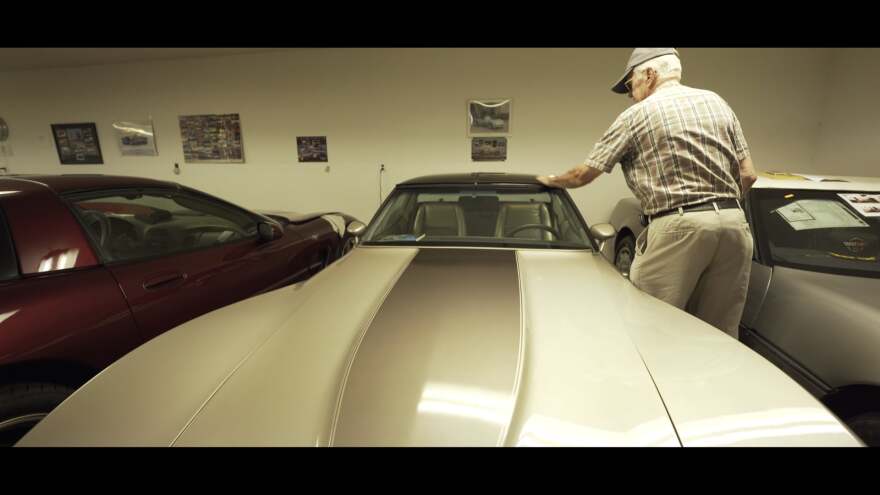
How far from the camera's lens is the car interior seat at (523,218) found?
1.99 meters

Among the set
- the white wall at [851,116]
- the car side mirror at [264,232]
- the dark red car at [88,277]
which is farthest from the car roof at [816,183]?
the dark red car at [88,277]

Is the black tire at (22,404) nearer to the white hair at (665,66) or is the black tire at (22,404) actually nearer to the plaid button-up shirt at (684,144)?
the plaid button-up shirt at (684,144)

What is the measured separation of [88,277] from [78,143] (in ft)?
21.1

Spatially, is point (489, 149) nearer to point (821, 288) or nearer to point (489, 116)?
point (489, 116)

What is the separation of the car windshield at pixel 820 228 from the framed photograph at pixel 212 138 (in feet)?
19.2

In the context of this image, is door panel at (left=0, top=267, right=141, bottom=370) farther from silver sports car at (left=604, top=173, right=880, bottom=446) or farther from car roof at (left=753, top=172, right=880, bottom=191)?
Result: car roof at (left=753, top=172, right=880, bottom=191)

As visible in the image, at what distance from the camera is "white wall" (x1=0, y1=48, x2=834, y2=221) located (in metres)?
3.90

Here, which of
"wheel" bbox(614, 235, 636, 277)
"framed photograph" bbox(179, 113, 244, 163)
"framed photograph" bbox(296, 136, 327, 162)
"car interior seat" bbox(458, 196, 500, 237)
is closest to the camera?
"car interior seat" bbox(458, 196, 500, 237)

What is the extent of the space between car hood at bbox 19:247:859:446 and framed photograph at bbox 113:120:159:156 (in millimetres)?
5588

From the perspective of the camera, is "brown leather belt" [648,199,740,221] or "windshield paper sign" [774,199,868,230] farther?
"windshield paper sign" [774,199,868,230]

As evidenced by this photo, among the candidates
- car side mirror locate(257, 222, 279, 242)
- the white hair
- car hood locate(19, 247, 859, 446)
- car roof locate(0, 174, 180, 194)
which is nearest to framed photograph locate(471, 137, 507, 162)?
the white hair

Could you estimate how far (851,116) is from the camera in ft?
11.6
